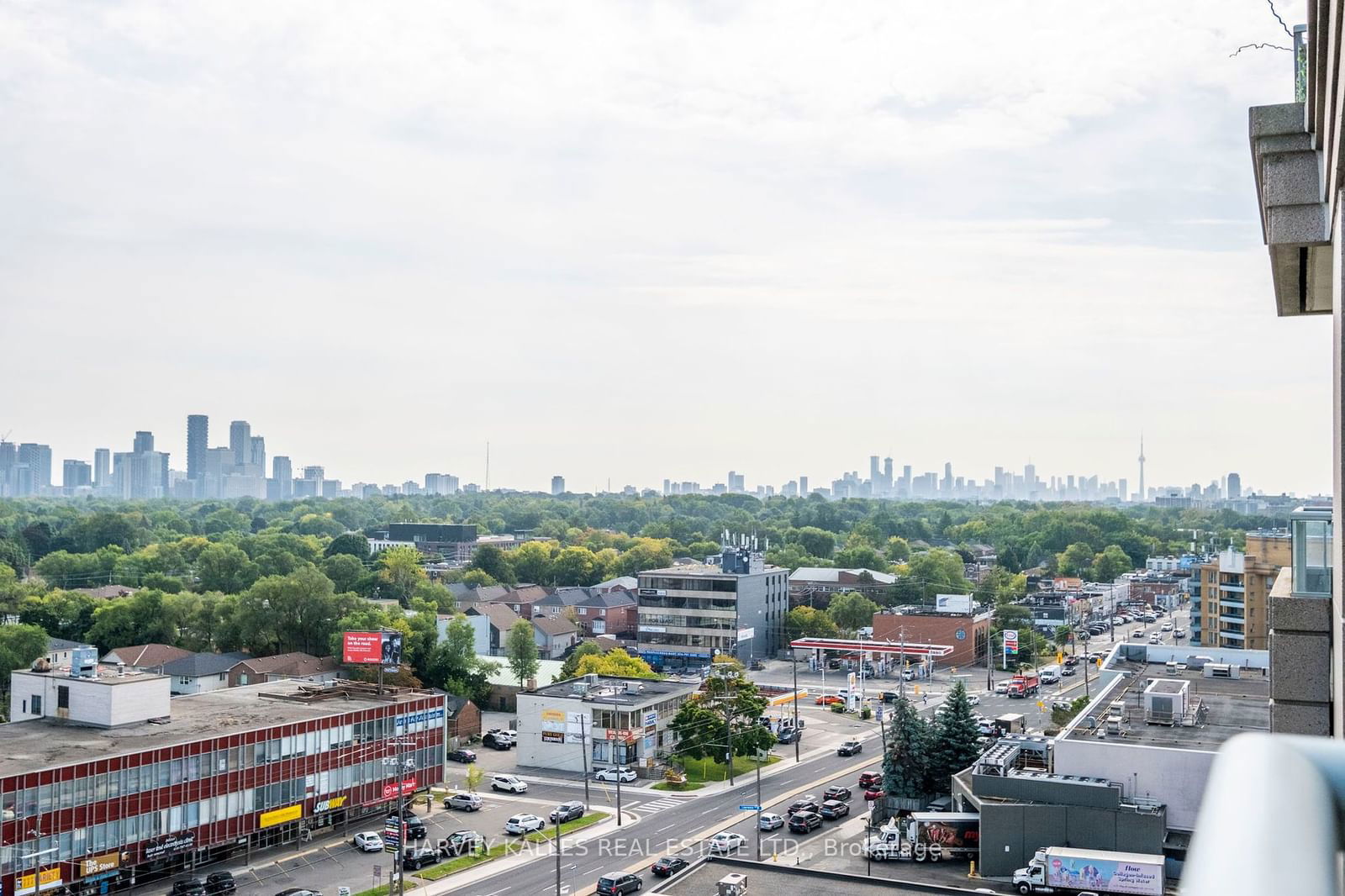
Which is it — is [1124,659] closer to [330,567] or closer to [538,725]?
[538,725]

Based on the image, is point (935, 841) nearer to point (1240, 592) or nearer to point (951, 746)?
point (951, 746)

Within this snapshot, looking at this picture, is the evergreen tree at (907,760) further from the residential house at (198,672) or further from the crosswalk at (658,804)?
the residential house at (198,672)

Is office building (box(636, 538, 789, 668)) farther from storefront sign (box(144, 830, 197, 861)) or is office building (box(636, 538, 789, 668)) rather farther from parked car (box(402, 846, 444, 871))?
storefront sign (box(144, 830, 197, 861))

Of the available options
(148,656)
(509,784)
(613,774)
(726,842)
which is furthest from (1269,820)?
(148,656)

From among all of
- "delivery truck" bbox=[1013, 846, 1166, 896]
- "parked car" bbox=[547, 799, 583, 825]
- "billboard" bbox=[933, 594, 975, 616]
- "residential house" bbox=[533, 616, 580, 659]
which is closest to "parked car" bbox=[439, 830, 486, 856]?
"parked car" bbox=[547, 799, 583, 825]

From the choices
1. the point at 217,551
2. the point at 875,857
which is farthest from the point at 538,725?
the point at 217,551

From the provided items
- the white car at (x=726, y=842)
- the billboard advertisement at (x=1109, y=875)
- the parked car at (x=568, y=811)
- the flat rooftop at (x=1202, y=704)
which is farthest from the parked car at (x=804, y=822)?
the billboard advertisement at (x=1109, y=875)
